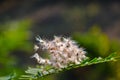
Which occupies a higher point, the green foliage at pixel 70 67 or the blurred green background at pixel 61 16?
the blurred green background at pixel 61 16

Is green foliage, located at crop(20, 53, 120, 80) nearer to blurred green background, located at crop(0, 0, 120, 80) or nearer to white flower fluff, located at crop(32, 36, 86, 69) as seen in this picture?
white flower fluff, located at crop(32, 36, 86, 69)

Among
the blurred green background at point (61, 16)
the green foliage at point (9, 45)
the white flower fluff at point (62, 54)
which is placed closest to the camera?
the white flower fluff at point (62, 54)

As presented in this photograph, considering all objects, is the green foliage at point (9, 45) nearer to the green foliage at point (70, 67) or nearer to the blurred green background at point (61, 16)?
the green foliage at point (70, 67)

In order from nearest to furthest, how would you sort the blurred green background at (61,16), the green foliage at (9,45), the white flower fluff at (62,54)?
1. the white flower fluff at (62,54)
2. the green foliage at (9,45)
3. the blurred green background at (61,16)

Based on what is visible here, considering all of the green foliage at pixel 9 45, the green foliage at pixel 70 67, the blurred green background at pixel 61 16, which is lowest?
the green foliage at pixel 70 67

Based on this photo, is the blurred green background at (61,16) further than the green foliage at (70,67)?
Yes

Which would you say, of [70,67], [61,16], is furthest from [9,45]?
[61,16]

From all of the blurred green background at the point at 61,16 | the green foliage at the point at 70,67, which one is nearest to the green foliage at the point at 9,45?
the green foliage at the point at 70,67

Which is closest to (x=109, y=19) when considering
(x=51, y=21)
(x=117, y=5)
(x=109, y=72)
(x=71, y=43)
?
(x=117, y=5)

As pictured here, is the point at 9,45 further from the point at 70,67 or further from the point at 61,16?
the point at 61,16

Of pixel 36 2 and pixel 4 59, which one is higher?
pixel 36 2

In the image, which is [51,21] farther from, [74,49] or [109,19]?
[74,49]
